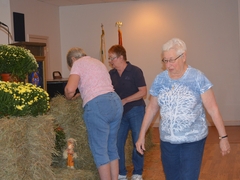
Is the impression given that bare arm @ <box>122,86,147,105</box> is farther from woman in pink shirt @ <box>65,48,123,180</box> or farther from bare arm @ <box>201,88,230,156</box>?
bare arm @ <box>201,88,230,156</box>

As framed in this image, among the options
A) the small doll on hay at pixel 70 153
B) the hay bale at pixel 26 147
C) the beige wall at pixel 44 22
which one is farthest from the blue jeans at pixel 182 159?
the beige wall at pixel 44 22

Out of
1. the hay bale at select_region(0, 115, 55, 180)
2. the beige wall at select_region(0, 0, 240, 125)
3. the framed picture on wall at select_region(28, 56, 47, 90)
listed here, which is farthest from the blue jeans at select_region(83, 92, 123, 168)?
the beige wall at select_region(0, 0, 240, 125)

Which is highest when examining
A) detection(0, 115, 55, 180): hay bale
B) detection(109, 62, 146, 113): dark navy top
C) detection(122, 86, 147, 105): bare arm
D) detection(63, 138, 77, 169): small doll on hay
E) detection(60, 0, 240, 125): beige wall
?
detection(60, 0, 240, 125): beige wall

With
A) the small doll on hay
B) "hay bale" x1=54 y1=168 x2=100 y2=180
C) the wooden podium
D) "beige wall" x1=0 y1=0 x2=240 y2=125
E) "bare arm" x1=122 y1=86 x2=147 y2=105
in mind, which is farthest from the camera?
"beige wall" x1=0 y1=0 x2=240 y2=125

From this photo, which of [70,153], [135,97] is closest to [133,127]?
[135,97]

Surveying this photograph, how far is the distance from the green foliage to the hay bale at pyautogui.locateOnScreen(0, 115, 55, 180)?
6cm

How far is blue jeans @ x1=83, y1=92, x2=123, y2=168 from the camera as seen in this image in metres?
3.62

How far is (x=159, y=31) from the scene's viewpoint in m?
8.80

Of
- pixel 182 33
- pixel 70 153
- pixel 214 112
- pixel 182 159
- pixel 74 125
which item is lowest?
pixel 70 153

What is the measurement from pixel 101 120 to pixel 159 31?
545cm

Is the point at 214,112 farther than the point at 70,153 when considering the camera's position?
No

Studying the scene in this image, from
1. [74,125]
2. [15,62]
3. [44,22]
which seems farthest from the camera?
[44,22]

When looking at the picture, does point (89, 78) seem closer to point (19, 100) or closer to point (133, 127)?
point (19, 100)

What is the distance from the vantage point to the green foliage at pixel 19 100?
9.49 feet
